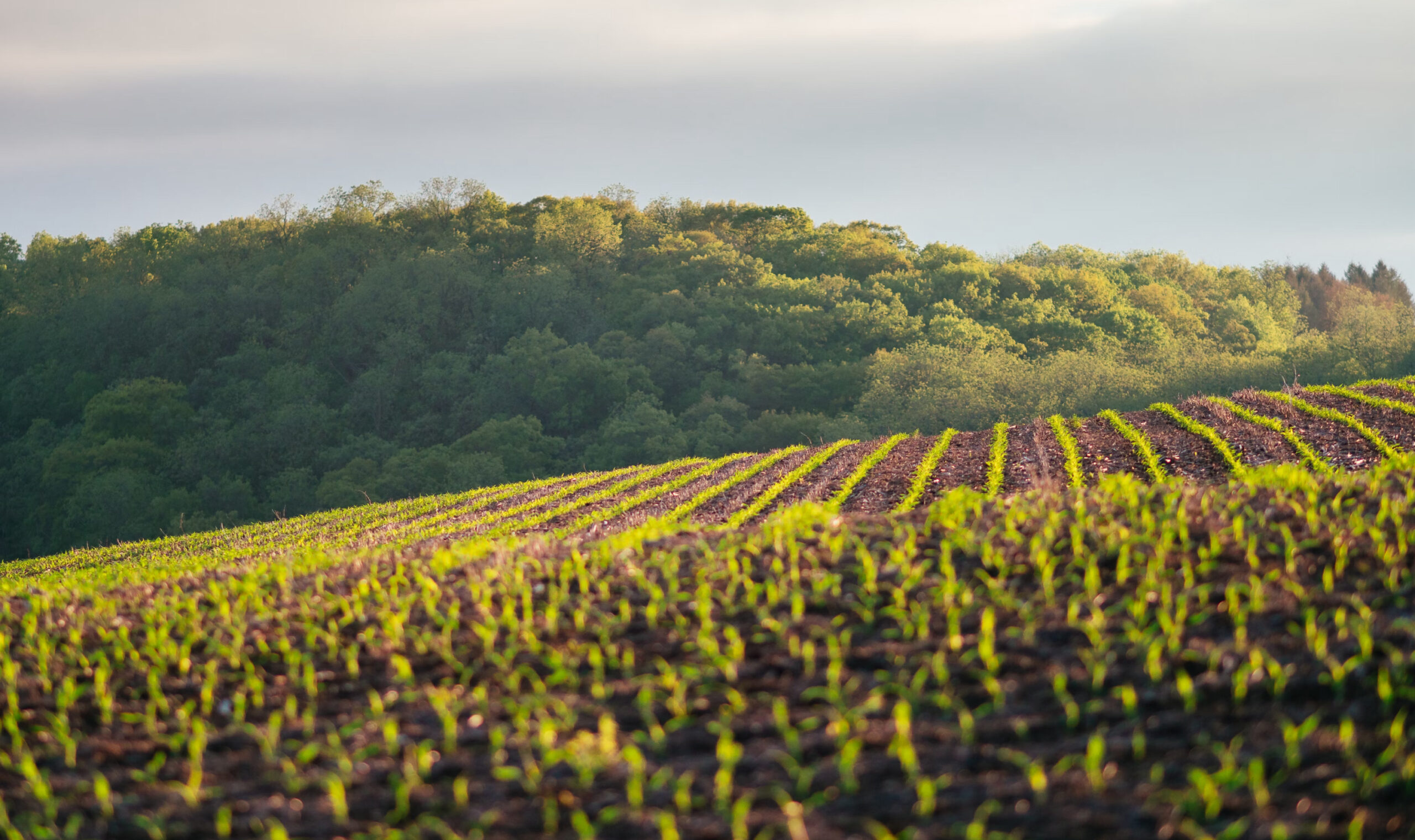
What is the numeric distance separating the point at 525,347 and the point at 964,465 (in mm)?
34798

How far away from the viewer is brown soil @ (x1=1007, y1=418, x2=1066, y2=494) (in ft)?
47.4

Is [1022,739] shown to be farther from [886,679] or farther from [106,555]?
[106,555]

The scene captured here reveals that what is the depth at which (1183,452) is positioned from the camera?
50.8 feet

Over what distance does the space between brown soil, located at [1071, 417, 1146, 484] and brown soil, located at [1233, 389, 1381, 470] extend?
2.59m

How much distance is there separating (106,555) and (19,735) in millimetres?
16766

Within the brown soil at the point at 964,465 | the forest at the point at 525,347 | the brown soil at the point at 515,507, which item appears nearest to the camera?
the brown soil at the point at 964,465

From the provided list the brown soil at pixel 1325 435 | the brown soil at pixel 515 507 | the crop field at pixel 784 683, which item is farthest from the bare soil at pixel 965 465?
the crop field at pixel 784 683

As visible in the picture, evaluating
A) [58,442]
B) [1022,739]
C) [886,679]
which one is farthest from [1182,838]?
[58,442]

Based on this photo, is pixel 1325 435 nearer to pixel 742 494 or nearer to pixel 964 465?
pixel 964 465

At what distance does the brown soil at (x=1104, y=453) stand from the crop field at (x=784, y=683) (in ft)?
23.1

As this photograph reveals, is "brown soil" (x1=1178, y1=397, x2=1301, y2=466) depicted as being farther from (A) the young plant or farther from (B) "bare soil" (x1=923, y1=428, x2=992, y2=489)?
(A) the young plant

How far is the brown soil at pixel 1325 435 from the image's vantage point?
44.3 feet

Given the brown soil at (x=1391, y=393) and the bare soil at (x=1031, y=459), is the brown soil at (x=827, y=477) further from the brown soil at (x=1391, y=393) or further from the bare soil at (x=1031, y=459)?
the brown soil at (x=1391, y=393)

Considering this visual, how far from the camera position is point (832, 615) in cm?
536
